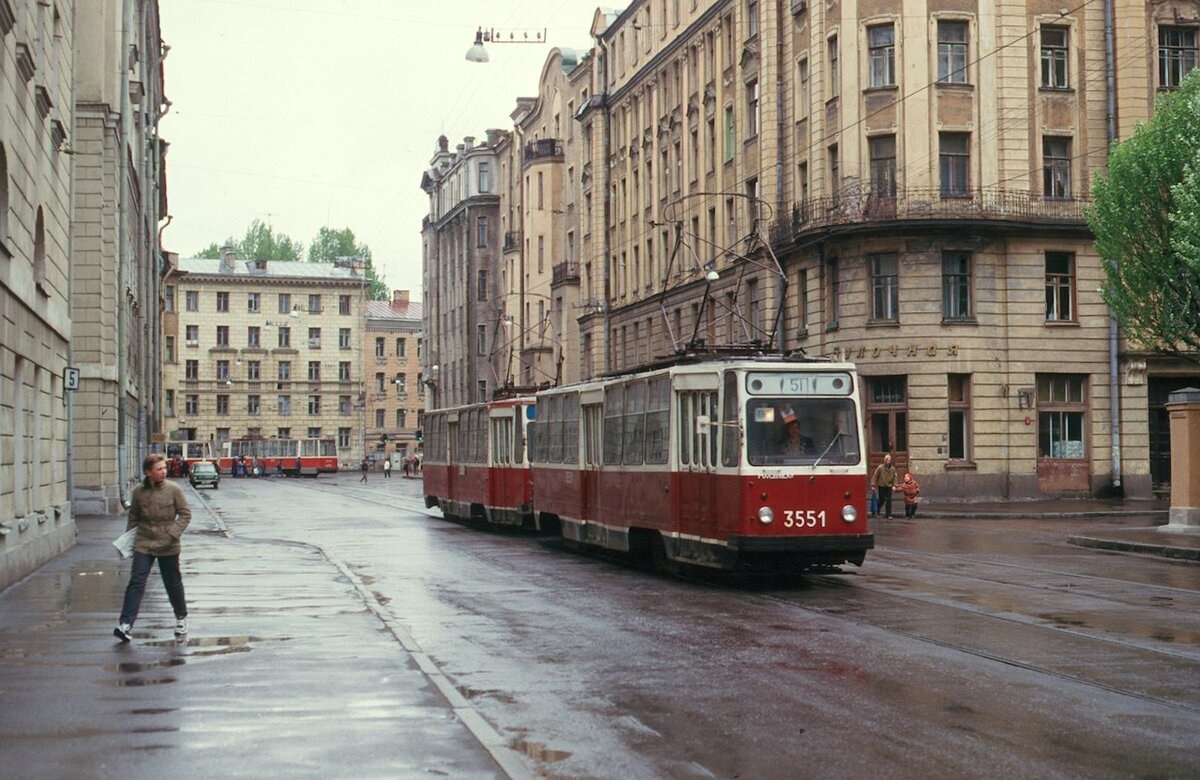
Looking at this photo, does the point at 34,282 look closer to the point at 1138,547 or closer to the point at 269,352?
the point at 1138,547

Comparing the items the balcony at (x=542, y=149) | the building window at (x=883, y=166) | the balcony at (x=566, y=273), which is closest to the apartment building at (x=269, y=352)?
the balcony at (x=542, y=149)

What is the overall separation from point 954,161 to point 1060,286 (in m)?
4.92

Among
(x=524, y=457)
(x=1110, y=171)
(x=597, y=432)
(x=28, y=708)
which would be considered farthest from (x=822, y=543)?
(x=1110, y=171)

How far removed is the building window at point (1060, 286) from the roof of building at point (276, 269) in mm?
86772

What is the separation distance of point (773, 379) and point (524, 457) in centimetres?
1358

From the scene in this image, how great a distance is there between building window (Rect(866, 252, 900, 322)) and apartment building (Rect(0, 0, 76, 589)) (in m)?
24.5

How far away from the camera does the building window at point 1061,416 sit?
45.4 m

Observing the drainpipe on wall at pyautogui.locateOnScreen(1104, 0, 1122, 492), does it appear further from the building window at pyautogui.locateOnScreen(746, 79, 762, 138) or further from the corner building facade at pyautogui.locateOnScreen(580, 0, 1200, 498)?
the building window at pyautogui.locateOnScreen(746, 79, 762, 138)

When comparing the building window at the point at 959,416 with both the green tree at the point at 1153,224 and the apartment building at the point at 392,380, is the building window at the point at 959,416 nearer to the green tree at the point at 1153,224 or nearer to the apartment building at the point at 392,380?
the green tree at the point at 1153,224

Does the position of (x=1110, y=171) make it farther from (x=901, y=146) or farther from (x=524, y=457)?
(x=524, y=457)

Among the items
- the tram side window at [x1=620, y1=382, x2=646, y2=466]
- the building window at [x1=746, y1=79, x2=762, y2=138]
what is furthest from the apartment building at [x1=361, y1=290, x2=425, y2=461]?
the tram side window at [x1=620, y1=382, x2=646, y2=466]

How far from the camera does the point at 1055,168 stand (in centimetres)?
4572

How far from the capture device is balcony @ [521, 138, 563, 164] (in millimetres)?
81375

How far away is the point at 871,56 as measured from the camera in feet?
150
